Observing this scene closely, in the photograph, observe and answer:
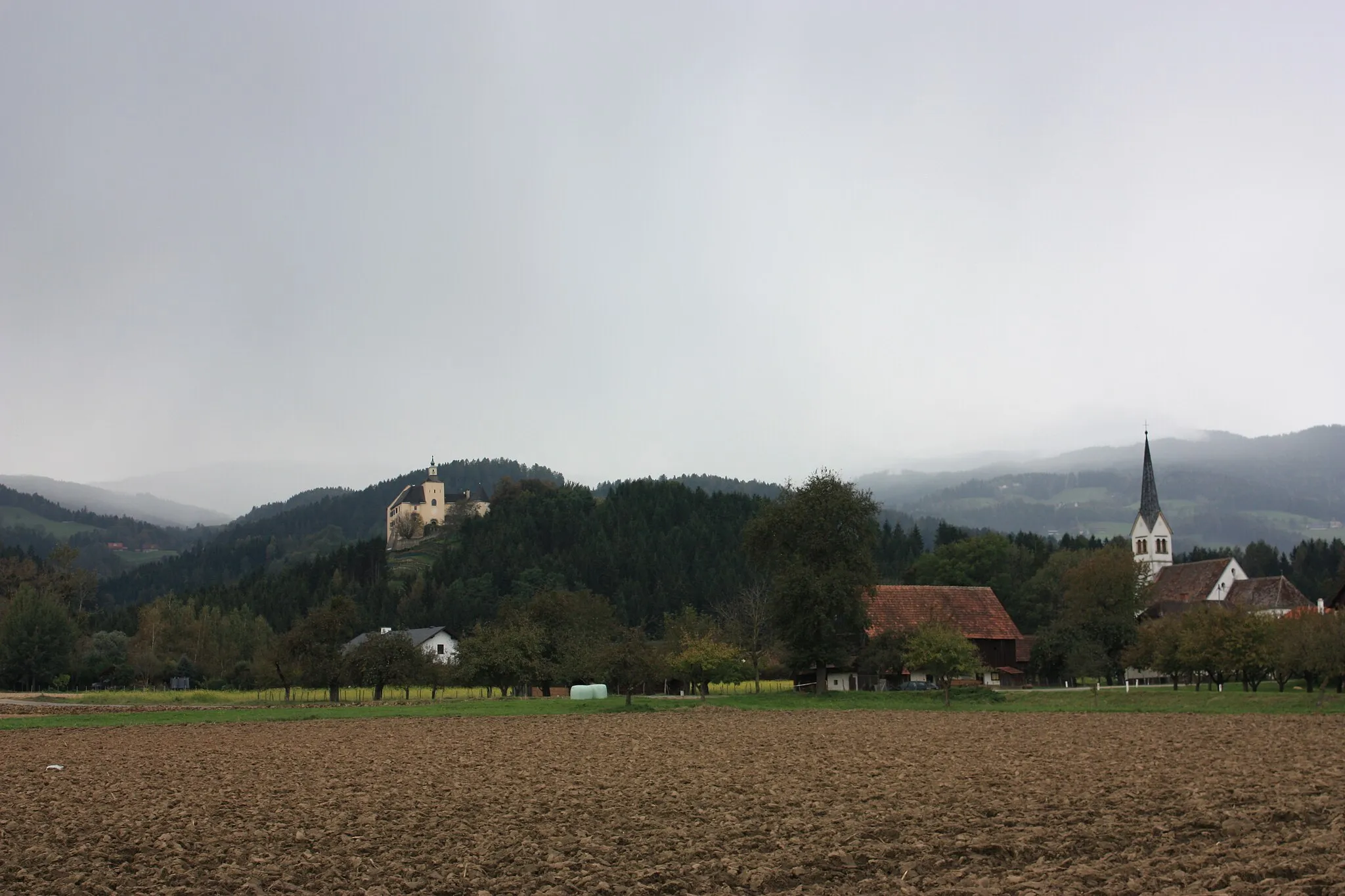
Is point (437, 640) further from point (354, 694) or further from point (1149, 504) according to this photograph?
point (1149, 504)

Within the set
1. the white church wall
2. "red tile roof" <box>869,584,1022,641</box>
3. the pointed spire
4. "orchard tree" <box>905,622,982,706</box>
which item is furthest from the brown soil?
the pointed spire

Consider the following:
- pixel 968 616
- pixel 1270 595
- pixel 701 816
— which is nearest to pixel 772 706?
pixel 968 616

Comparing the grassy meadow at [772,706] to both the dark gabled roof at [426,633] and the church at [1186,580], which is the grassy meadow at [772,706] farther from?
the dark gabled roof at [426,633]

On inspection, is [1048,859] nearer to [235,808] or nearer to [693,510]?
[235,808]

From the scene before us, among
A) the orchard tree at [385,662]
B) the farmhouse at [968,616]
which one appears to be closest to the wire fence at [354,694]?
the orchard tree at [385,662]

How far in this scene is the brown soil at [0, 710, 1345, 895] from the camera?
13664mm

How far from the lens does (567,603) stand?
2810 inches

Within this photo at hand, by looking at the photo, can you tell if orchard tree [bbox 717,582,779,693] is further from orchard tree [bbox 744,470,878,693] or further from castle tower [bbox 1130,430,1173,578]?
castle tower [bbox 1130,430,1173,578]

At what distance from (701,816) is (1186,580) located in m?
111

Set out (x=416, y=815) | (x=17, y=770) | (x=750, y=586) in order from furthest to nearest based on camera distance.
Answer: (x=750, y=586)
(x=17, y=770)
(x=416, y=815)

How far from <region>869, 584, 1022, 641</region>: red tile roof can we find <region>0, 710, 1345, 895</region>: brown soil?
39.3 m

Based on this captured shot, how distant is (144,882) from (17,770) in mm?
15935

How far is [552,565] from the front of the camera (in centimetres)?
13662

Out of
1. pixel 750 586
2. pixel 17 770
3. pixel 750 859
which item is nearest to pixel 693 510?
pixel 750 586
